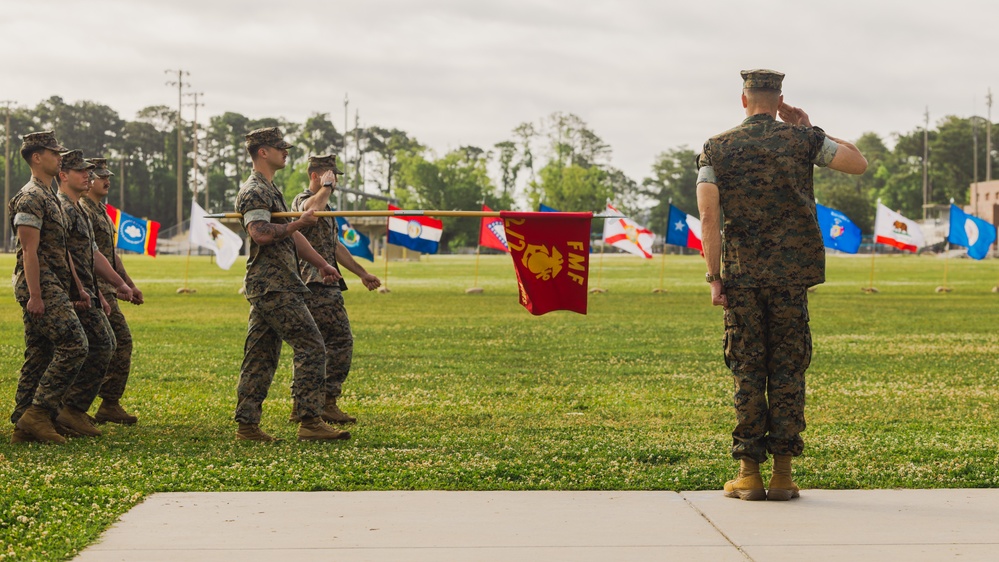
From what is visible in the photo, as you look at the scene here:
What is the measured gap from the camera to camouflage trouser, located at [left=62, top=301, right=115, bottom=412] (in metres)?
8.64

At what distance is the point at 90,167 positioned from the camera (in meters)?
9.09

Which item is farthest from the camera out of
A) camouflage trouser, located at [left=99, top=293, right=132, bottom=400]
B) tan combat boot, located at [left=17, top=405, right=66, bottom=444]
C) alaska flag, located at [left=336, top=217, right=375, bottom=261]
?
alaska flag, located at [left=336, top=217, right=375, bottom=261]

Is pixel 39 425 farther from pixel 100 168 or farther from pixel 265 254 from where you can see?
pixel 100 168

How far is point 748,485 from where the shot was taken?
632cm

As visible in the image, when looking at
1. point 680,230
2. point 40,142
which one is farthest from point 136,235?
point 40,142

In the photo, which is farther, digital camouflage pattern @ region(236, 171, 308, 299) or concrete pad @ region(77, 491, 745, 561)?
digital camouflage pattern @ region(236, 171, 308, 299)

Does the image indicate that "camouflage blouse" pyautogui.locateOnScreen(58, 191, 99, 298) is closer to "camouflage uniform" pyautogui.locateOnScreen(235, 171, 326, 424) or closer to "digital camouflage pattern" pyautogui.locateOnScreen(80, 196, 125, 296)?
"digital camouflage pattern" pyautogui.locateOnScreen(80, 196, 125, 296)

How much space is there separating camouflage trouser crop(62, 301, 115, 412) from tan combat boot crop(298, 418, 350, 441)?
1.49 m

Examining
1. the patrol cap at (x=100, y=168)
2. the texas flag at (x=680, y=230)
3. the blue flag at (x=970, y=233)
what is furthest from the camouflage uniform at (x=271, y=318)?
the blue flag at (x=970, y=233)

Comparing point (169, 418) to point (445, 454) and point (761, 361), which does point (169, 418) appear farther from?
point (761, 361)

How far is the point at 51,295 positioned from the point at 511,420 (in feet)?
11.4

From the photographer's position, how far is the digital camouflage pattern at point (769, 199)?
A: 6391 millimetres

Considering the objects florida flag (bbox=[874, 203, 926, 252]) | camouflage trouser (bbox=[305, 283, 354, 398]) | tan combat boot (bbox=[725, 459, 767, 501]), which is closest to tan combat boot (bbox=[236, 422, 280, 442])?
camouflage trouser (bbox=[305, 283, 354, 398])

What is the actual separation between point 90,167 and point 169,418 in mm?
1987
